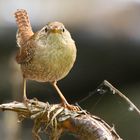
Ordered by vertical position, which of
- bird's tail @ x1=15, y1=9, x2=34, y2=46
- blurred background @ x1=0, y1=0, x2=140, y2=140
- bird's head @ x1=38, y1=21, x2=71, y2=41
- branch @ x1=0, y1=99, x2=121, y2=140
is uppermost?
bird's head @ x1=38, y1=21, x2=71, y2=41

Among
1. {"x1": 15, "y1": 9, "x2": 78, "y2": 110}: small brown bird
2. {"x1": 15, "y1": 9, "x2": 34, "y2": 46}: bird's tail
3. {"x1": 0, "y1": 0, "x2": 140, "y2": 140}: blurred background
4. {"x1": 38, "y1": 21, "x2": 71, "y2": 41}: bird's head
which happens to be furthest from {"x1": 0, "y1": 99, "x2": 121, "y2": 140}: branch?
{"x1": 0, "y1": 0, "x2": 140, "y2": 140}: blurred background

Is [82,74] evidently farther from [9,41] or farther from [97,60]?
[9,41]

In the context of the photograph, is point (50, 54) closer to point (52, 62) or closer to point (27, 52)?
point (52, 62)

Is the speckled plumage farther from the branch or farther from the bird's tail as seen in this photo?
the branch

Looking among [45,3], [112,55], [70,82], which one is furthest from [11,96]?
[45,3]

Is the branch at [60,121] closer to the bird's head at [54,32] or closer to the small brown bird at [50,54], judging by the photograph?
the small brown bird at [50,54]

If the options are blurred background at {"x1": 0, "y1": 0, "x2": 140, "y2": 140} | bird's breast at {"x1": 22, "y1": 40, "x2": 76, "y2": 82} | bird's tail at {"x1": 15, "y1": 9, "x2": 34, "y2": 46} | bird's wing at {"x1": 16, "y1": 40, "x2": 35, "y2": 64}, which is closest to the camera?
bird's breast at {"x1": 22, "y1": 40, "x2": 76, "y2": 82}

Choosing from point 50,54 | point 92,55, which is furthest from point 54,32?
point 92,55
